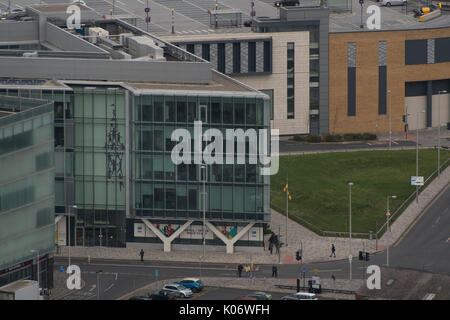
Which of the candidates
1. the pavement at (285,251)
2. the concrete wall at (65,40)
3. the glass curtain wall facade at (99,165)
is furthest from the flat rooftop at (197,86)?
the pavement at (285,251)

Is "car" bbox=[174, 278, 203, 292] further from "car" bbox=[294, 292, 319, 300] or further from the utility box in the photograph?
the utility box

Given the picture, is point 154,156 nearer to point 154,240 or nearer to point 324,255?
point 154,240

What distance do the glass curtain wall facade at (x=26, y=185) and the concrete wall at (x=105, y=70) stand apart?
19.3 meters

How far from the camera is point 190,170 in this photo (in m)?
169

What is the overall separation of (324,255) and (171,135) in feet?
73.1

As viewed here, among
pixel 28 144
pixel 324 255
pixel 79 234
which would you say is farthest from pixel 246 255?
pixel 28 144

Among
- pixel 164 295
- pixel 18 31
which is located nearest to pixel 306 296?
pixel 164 295

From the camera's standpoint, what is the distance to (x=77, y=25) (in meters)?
197

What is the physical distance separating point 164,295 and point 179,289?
7.39 ft

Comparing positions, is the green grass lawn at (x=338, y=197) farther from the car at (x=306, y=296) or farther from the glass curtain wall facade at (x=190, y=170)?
the car at (x=306, y=296)

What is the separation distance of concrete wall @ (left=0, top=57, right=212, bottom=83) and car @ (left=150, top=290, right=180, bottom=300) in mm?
31712

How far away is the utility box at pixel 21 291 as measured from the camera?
470ft

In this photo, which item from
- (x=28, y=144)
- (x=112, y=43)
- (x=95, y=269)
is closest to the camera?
(x=28, y=144)

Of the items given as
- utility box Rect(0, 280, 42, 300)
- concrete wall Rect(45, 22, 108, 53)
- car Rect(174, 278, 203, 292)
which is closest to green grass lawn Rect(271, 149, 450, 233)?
car Rect(174, 278, 203, 292)
